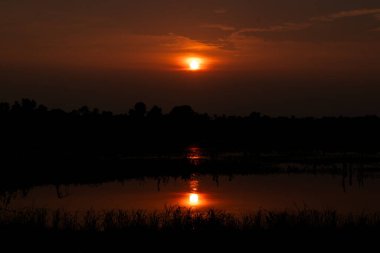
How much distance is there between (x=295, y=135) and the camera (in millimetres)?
101562

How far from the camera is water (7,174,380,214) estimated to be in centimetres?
3012

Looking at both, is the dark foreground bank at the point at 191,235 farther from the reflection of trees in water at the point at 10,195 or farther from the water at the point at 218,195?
the reflection of trees in water at the point at 10,195

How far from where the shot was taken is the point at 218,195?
34.9 metres

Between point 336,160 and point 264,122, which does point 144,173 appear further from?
point 264,122

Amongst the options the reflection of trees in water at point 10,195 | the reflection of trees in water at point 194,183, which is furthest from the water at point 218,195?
the reflection of trees in water at point 10,195

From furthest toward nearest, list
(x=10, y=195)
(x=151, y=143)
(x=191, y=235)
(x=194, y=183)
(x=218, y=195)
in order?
1. (x=151, y=143)
2. (x=194, y=183)
3. (x=218, y=195)
4. (x=10, y=195)
5. (x=191, y=235)

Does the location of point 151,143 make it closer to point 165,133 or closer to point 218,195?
point 165,133

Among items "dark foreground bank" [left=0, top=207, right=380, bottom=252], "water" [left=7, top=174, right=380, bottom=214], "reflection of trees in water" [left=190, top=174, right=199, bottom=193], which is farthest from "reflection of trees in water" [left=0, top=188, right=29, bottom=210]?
"reflection of trees in water" [left=190, top=174, right=199, bottom=193]

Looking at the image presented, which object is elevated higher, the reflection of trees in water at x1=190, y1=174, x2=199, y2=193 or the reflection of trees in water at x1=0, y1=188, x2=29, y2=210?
the reflection of trees in water at x1=0, y1=188, x2=29, y2=210

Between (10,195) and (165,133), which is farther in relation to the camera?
(165,133)

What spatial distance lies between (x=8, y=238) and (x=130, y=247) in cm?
340

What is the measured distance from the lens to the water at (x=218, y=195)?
30125 mm

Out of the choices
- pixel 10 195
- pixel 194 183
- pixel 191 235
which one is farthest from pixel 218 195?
pixel 191 235

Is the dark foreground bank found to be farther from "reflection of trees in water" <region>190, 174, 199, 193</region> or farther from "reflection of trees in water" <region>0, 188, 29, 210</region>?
"reflection of trees in water" <region>190, 174, 199, 193</region>
